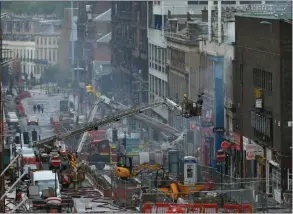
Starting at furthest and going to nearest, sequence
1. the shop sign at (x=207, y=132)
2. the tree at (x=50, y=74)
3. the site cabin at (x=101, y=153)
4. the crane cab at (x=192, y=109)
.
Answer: the tree at (x=50, y=74) < the shop sign at (x=207, y=132) < the site cabin at (x=101, y=153) < the crane cab at (x=192, y=109)

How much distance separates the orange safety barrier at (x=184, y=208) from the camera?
26391mm

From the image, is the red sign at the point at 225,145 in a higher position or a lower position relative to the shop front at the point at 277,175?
lower

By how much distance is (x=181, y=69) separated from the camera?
190 feet

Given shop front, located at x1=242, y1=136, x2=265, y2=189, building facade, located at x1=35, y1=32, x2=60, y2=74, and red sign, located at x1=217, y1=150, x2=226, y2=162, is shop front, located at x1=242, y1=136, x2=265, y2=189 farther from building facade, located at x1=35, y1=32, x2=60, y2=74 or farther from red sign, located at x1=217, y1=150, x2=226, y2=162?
building facade, located at x1=35, y1=32, x2=60, y2=74

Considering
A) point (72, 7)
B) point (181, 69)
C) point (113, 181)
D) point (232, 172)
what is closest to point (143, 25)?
point (181, 69)

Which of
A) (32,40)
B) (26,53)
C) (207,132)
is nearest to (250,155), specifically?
(207,132)

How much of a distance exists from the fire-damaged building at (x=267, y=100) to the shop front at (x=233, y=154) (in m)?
0.31

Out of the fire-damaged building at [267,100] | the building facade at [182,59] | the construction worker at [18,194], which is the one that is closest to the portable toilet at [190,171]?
the fire-damaged building at [267,100]

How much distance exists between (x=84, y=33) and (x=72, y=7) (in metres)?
3.36

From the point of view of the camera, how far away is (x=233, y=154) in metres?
42.2

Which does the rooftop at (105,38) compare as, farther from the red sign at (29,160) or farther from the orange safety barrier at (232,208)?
the orange safety barrier at (232,208)

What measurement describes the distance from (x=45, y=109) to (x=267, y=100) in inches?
1667

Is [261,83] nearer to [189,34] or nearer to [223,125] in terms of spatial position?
[223,125]

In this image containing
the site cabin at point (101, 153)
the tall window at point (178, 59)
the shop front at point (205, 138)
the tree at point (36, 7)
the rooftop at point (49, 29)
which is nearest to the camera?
the shop front at point (205, 138)
